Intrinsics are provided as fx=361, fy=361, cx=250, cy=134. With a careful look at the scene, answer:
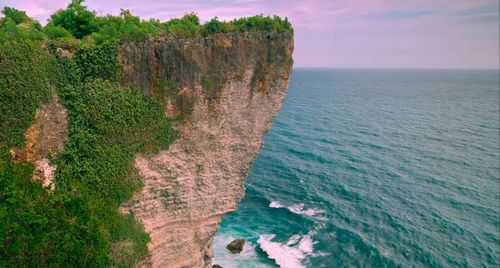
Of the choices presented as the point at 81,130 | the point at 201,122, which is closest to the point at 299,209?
the point at 201,122

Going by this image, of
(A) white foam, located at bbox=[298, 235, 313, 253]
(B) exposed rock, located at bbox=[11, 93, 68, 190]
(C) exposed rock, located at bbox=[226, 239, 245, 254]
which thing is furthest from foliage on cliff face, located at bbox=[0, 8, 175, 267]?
(A) white foam, located at bbox=[298, 235, 313, 253]

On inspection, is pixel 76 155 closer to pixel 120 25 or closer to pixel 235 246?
pixel 120 25

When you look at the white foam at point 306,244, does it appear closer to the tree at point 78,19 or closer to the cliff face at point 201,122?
the cliff face at point 201,122

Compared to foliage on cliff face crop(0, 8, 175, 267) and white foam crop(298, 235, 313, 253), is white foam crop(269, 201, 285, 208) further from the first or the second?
foliage on cliff face crop(0, 8, 175, 267)

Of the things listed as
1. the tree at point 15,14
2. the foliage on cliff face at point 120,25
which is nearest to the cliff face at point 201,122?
the foliage on cliff face at point 120,25

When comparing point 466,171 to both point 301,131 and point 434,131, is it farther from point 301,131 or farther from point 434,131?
point 301,131

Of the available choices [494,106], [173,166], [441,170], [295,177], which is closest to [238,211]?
[295,177]

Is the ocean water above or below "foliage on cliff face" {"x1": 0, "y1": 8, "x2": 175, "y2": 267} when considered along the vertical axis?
below
